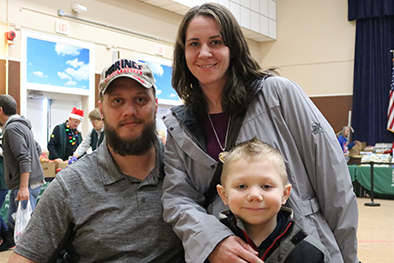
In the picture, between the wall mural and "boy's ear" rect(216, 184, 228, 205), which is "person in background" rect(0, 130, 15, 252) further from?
"boy's ear" rect(216, 184, 228, 205)

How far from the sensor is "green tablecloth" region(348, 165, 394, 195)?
10586 mm

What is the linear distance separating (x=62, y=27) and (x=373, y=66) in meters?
10.8

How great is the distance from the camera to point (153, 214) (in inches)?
80.9

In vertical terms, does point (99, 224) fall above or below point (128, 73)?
below

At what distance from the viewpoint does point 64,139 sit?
7730mm

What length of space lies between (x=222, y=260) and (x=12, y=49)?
27.2 feet

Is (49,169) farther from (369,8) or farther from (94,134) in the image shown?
(369,8)

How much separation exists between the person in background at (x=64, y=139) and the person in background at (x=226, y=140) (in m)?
5.82

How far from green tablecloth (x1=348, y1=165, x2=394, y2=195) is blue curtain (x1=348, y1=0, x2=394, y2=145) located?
420 centimetres

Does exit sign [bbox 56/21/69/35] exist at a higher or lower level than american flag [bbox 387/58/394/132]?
higher

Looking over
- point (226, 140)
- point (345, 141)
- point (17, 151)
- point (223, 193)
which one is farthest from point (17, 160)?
point (345, 141)

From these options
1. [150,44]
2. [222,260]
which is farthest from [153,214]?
[150,44]

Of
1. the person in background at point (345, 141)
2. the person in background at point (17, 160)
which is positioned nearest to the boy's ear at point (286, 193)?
the person in background at point (17, 160)

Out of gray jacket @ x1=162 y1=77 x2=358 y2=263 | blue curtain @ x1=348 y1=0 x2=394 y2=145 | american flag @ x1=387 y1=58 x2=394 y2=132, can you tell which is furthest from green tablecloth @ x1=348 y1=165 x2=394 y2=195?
gray jacket @ x1=162 y1=77 x2=358 y2=263
